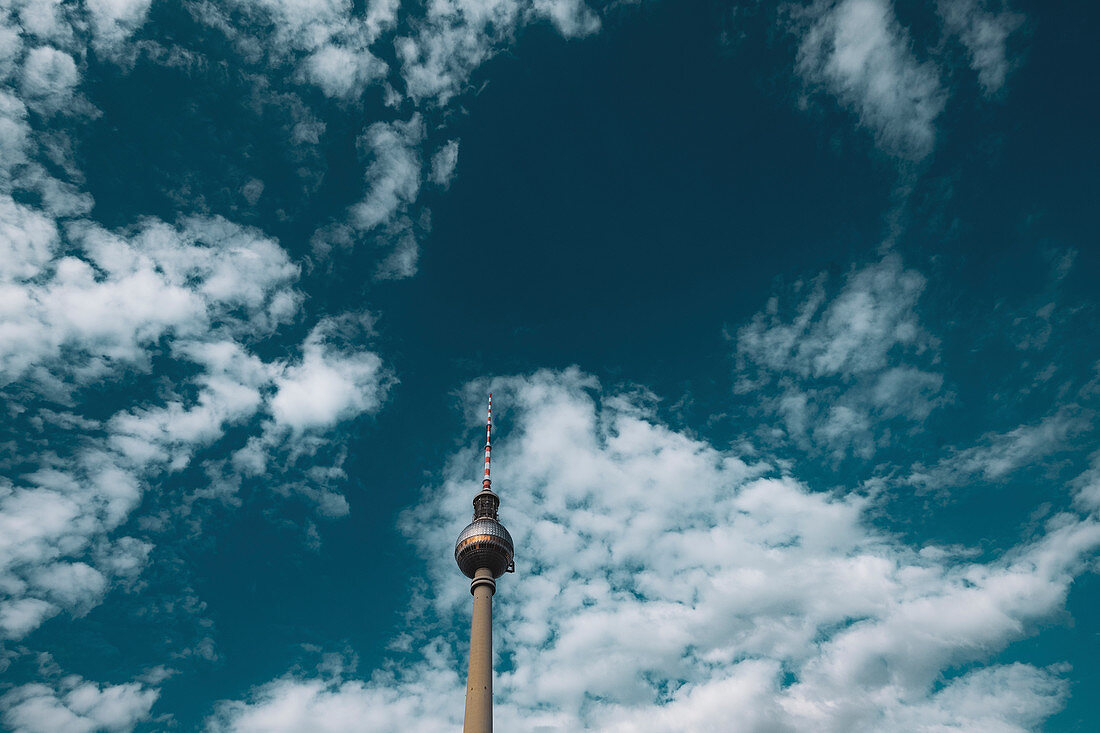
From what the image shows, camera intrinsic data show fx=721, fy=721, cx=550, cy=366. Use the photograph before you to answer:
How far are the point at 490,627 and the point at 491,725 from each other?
15.4 m

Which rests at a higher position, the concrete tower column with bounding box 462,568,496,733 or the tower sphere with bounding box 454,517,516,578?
the tower sphere with bounding box 454,517,516,578

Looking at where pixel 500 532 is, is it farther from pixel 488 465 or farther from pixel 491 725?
pixel 491 725

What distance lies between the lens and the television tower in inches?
3814

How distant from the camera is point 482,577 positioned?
380ft

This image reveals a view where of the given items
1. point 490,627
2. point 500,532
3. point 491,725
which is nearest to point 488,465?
point 500,532

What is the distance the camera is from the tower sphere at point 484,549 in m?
117

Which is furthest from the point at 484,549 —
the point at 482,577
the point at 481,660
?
the point at 481,660

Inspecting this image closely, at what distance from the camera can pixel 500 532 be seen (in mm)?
120188

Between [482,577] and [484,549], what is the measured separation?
4.36 m

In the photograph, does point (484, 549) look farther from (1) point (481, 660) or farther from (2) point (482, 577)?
(1) point (481, 660)

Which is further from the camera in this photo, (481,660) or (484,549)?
(484,549)

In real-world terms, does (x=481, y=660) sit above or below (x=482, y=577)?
below

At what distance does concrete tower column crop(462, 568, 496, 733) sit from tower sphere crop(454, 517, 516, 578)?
1411 millimetres

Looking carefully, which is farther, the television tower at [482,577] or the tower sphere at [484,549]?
the tower sphere at [484,549]
